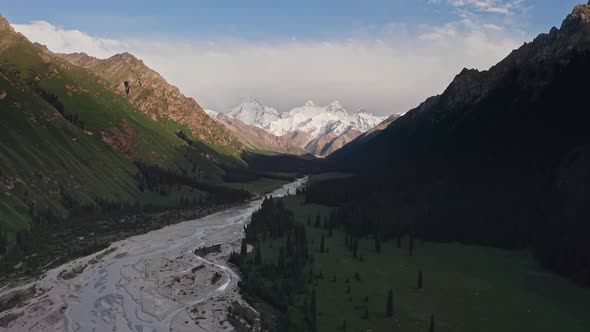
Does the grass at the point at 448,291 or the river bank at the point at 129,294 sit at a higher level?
the grass at the point at 448,291

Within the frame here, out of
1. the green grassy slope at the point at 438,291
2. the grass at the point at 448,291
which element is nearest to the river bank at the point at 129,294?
the green grassy slope at the point at 438,291

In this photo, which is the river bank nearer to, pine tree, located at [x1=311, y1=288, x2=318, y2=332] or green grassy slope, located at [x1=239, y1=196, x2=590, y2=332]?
green grassy slope, located at [x1=239, y1=196, x2=590, y2=332]

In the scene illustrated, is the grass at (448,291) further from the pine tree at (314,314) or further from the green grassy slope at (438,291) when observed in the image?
the pine tree at (314,314)

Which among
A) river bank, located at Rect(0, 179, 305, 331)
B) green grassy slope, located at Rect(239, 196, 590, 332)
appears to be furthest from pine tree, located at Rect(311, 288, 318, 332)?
river bank, located at Rect(0, 179, 305, 331)

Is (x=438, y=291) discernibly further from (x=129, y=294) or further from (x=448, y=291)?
(x=129, y=294)

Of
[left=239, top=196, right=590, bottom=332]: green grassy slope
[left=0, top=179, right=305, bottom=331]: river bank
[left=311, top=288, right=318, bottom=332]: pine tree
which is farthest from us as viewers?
[left=239, top=196, right=590, bottom=332]: green grassy slope
